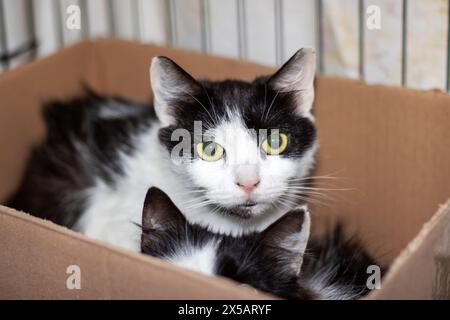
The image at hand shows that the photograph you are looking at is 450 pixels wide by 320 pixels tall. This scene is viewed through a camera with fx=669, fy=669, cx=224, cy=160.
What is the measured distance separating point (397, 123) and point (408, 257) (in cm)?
77

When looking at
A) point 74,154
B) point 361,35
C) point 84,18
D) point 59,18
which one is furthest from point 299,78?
point 59,18

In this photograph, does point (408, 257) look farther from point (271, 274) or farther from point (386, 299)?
point (271, 274)

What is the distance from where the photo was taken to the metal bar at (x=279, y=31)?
2.27 meters

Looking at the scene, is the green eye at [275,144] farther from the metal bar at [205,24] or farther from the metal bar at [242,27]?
the metal bar at [205,24]

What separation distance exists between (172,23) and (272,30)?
1.44 feet

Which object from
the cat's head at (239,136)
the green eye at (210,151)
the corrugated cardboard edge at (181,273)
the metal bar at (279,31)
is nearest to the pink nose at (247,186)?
the cat's head at (239,136)

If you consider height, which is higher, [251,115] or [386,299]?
[251,115]

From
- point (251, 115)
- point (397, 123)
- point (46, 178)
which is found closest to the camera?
point (251, 115)

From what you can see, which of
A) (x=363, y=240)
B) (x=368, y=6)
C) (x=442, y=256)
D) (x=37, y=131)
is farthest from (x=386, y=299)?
(x=37, y=131)

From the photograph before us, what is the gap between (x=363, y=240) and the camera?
1.89 m

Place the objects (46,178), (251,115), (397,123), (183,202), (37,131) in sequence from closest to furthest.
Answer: (251,115)
(183,202)
(397,123)
(46,178)
(37,131)

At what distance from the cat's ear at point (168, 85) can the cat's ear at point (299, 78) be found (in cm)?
20

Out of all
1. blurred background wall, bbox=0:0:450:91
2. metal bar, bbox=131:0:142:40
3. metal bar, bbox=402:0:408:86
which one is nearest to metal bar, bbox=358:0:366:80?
blurred background wall, bbox=0:0:450:91

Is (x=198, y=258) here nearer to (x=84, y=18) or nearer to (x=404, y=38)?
(x=404, y=38)
